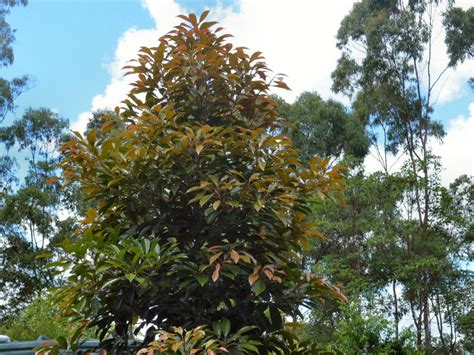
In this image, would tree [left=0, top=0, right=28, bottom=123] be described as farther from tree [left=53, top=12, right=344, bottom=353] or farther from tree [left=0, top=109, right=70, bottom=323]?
tree [left=53, top=12, right=344, bottom=353]

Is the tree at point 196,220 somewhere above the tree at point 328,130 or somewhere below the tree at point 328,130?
below

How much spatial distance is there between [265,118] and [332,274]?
12.4 m

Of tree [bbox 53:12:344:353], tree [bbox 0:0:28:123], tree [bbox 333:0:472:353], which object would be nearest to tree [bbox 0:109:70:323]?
tree [bbox 0:0:28:123]

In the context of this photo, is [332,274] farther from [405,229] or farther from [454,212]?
[454,212]

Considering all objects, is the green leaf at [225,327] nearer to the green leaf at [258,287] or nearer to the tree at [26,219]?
the green leaf at [258,287]

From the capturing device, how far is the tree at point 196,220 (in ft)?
10.4

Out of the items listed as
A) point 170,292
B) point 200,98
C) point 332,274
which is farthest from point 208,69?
point 332,274

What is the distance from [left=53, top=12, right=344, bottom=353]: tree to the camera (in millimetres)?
3184

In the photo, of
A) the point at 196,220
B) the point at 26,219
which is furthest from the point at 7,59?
the point at 196,220

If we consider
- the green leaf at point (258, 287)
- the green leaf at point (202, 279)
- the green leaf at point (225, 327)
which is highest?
the green leaf at point (202, 279)

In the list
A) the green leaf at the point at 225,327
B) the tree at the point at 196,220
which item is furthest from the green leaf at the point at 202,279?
the green leaf at the point at 225,327

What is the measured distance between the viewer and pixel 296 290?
3.43 m

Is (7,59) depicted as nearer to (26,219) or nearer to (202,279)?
(26,219)

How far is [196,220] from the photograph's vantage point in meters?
3.49
